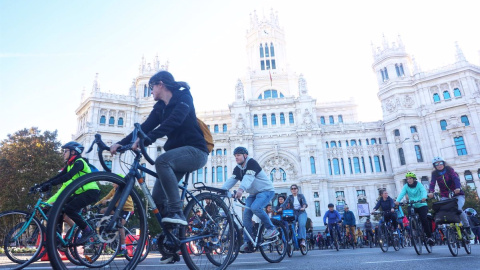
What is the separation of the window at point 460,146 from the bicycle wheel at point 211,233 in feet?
148

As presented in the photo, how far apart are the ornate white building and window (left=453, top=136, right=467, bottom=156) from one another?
5.2 inches

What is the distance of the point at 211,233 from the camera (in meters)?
4.32

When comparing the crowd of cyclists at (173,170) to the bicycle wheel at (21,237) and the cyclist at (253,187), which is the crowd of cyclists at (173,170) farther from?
the bicycle wheel at (21,237)

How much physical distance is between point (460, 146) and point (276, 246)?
1690 inches

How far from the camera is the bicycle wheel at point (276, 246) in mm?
6570

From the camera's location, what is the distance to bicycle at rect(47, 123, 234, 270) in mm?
2997

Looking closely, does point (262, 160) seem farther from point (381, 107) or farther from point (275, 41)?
point (275, 41)

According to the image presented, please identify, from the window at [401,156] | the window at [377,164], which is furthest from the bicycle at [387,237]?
the window at [377,164]

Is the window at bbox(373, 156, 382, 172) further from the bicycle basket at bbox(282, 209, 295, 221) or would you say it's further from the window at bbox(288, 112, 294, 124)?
the bicycle basket at bbox(282, 209, 295, 221)

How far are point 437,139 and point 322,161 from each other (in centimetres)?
1522

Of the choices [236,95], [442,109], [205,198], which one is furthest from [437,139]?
[205,198]

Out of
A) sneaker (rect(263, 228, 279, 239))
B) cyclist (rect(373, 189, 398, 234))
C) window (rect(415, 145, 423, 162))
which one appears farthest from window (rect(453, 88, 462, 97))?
sneaker (rect(263, 228, 279, 239))

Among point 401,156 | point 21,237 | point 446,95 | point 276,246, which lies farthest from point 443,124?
point 21,237

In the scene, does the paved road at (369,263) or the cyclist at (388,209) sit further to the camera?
the cyclist at (388,209)
